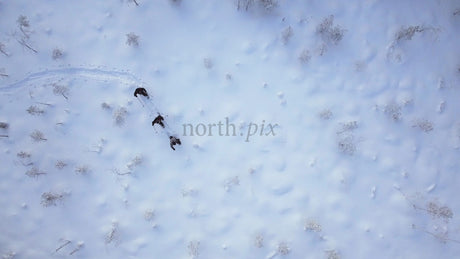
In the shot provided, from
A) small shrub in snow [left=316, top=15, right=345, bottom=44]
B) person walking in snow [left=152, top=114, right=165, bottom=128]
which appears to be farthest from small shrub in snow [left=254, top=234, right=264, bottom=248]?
small shrub in snow [left=316, top=15, right=345, bottom=44]

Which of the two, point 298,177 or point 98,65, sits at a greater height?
point 98,65

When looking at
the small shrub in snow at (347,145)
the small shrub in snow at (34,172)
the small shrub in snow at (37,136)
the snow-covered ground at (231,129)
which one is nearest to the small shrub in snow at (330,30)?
the snow-covered ground at (231,129)

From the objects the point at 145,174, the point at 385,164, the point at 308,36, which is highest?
the point at 308,36

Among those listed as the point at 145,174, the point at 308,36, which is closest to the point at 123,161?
the point at 145,174

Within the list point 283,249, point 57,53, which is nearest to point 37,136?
point 57,53

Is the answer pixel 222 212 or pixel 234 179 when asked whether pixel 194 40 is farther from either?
pixel 222 212

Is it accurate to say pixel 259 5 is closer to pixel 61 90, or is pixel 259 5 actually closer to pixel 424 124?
pixel 424 124

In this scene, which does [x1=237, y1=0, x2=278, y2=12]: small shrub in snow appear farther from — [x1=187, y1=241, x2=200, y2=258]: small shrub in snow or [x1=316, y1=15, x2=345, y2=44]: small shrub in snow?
[x1=187, y1=241, x2=200, y2=258]: small shrub in snow
